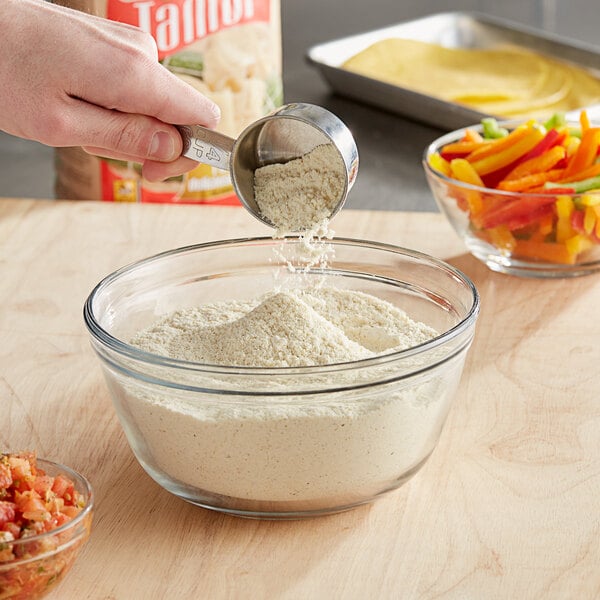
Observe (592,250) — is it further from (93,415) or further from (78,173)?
(78,173)

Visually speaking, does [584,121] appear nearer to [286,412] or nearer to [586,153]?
[586,153]

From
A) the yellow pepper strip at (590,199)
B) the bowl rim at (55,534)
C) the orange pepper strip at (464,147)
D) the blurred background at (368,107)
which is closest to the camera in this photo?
the bowl rim at (55,534)

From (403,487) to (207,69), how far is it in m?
0.93

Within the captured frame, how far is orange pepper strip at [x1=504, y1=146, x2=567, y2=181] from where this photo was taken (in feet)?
4.29

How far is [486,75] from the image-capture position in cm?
248

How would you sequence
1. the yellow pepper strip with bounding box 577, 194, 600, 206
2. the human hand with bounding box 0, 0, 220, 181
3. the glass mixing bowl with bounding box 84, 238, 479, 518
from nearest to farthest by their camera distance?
the glass mixing bowl with bounding box 84, 238, 479, 518 < the human hand with bounding box 0, 0, 220, 181 < the yellow pepper strip with bounding box 577, 194, 600, 206

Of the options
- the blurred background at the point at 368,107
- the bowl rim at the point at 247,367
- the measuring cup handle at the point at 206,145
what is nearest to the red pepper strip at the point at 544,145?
the bowl rim at the point at 247,367

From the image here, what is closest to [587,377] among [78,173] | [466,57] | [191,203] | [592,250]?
[592,250]

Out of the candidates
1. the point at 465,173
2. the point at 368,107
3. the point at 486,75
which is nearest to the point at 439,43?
the point at 486,75

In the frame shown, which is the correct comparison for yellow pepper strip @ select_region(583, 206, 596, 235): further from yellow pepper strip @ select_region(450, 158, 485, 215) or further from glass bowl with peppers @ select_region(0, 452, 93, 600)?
glass bowl with peppers @ select_region(0, 452, 93, 600)

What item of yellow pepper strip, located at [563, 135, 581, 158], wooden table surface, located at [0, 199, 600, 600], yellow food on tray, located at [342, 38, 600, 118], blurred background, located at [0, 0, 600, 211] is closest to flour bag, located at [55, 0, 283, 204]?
wooden table surface, located at [0, 199, 600, 600]

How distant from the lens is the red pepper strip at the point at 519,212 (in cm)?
127

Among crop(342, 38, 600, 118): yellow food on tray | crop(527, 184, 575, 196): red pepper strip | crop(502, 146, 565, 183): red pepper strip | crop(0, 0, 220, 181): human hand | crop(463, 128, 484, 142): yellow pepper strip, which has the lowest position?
crop(342, 38, 600, 118): yellow food on tray

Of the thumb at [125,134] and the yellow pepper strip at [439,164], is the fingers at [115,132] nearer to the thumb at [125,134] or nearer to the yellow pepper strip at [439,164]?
the thumb at [125,134]
